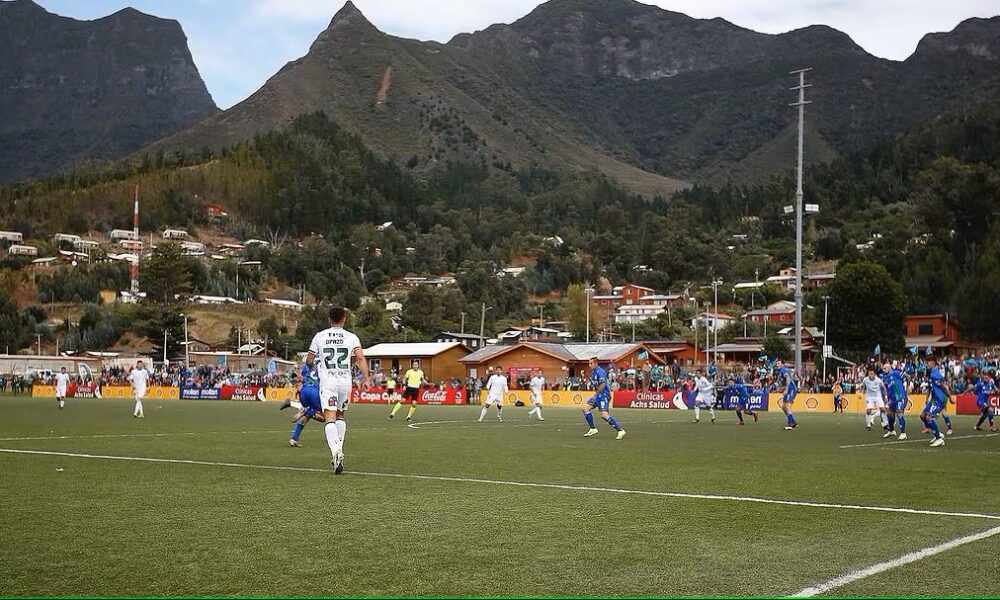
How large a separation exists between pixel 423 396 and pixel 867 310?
6166 centimetres

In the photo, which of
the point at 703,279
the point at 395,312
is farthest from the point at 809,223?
the point at 395,312

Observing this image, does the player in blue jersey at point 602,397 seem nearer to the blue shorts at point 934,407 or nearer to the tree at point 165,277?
the blue shorts at point 934,407

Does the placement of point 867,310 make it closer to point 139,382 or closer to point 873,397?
point 873,397

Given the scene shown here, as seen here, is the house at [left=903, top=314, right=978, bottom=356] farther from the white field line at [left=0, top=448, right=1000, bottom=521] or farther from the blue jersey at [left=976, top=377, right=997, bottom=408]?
→ the white field line at [left=0, top=448, right=1000, bottom=521]

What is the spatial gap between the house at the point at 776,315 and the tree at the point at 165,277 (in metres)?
78.2

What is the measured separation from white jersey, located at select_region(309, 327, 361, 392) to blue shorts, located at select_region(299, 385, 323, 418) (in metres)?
7.64

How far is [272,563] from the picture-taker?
8.27m

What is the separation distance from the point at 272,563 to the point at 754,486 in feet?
26.2

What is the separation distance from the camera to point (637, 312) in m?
176

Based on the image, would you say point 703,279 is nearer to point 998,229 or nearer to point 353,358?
point 998,229

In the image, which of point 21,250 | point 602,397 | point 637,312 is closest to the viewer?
point 602,397

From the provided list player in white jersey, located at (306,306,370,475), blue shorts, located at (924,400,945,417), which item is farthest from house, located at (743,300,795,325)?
player in white jersey, located at (306,306,370,475)

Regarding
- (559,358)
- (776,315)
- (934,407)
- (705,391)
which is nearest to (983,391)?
(934,407)

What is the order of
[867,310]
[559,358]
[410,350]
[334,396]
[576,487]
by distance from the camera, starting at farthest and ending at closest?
[867,310], [410,350], [559,358], [334,396], [576,487]
